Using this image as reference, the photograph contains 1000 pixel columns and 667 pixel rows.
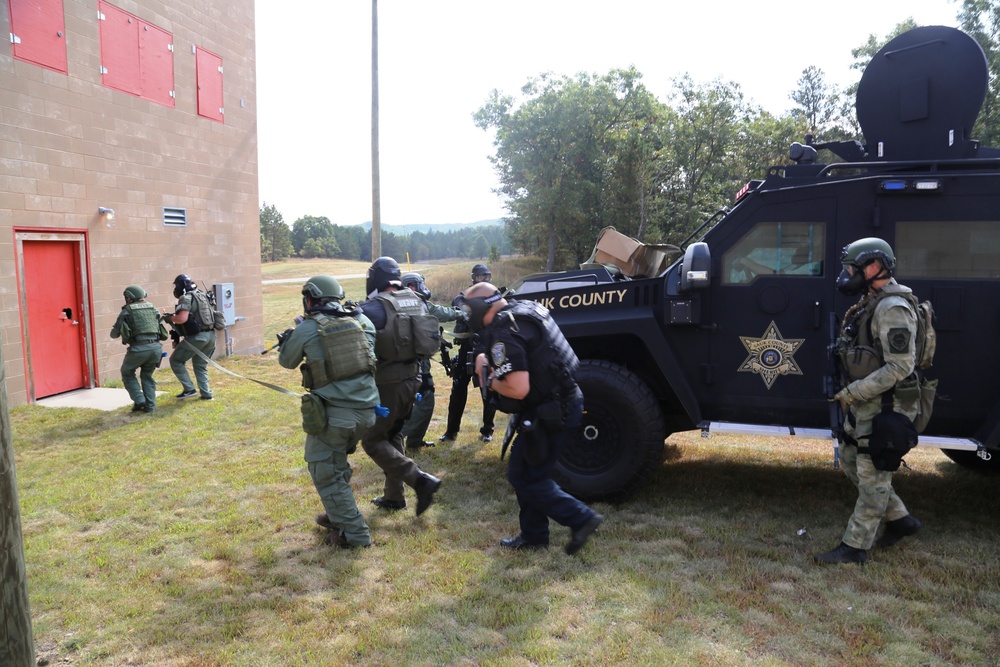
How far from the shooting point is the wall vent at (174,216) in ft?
35.7

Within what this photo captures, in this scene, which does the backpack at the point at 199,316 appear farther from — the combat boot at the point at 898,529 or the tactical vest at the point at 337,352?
the combat boot at the point at 898,529

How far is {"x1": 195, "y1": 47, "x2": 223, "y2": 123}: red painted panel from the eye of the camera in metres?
11.5

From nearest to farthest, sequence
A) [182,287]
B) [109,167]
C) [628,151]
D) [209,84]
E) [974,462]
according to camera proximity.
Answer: [974,462] < [182,287] < [109,167] < [209,84] < [628,151]

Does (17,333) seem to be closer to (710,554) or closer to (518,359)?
(518,359)

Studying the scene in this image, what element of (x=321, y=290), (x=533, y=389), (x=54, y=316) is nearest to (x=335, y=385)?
(x=321, y=290)

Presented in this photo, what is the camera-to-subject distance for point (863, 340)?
13.1ft

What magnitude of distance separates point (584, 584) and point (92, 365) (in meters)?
8.33

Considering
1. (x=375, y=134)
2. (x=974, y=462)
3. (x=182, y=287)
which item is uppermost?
(x=375, y=134)

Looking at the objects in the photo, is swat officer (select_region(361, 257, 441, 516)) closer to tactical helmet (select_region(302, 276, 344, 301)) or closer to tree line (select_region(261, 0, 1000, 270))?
tactical helmet (select_region(302, 276, 344, 301))

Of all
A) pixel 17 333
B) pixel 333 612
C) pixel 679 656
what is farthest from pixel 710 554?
pixel 17 333

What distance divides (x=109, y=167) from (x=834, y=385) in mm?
9630

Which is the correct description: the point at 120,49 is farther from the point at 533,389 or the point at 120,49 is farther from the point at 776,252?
the point at 776,252

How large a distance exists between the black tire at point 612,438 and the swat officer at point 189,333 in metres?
5.41

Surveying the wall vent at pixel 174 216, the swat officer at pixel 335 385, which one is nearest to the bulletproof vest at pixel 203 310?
the wall vent at pixel 174 216
